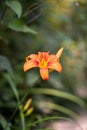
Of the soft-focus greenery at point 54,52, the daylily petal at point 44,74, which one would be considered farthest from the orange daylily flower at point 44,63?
the soft-focus greenery at point 54,52

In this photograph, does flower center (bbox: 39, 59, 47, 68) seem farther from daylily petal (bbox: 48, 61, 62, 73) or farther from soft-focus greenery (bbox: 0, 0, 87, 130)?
soft-focus greenery (bbox: 0, 0, 87, 130)

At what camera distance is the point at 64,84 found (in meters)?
3.59

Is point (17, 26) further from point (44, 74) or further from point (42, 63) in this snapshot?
point (44, 74)

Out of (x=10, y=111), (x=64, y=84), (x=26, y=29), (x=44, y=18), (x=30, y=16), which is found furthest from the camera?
(x=64, y=84)

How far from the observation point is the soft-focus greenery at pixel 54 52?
2975 millimetres

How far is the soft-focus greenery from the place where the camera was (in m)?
2.97

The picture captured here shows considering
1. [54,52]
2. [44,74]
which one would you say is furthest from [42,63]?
[54,52]

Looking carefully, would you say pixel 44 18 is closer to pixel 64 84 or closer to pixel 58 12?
pixel 58 12

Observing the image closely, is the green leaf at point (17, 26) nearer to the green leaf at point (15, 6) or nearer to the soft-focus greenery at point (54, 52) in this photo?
the green leaf at point (15, 6)

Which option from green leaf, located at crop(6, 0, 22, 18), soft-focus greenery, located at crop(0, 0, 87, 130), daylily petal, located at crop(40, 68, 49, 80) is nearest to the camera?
daylily petal, located at crop(40, 68, 49, 80)

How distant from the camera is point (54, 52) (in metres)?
3.31

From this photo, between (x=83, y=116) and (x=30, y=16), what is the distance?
48.1 inches

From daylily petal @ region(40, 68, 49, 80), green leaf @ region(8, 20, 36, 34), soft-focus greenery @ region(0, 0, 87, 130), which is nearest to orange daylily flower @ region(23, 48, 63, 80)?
daylily petal @ region(40, 68, 49, 80)

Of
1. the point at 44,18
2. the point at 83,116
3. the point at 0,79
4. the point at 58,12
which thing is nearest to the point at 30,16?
the point at 0,79
